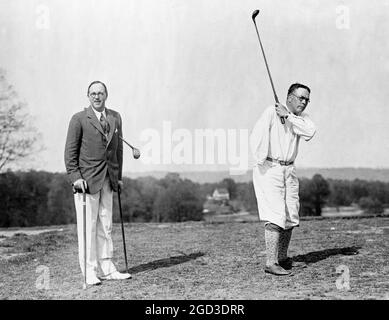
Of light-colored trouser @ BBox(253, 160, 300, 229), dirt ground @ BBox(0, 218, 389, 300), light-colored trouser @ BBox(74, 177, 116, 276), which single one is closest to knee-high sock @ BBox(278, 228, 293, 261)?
light-colored trouser @ BBox(253, 160, 300, 229)

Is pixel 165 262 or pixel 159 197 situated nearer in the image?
pixel 165 262

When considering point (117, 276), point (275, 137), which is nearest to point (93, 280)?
point (117, 276)

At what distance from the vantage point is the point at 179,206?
15.0 m

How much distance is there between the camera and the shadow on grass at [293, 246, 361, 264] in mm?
5594

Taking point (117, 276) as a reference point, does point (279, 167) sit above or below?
above

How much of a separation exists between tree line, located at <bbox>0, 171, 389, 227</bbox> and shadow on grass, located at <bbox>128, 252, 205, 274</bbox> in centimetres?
528

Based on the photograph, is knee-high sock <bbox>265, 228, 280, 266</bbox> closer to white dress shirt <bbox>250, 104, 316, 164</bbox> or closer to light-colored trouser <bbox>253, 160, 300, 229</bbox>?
light-colored trouser <bbox>253, 160, 300, 229</bbox>

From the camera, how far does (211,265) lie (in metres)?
5.42

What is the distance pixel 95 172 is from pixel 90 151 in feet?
0.68

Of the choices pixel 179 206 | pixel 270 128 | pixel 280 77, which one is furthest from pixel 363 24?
pixel 179 206

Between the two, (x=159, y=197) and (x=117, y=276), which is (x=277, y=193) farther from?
(x=159, y=197)

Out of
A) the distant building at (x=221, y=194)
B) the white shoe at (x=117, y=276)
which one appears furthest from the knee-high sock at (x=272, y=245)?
the distant building at (x=221, y=194)

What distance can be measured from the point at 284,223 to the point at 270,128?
3.07ft
